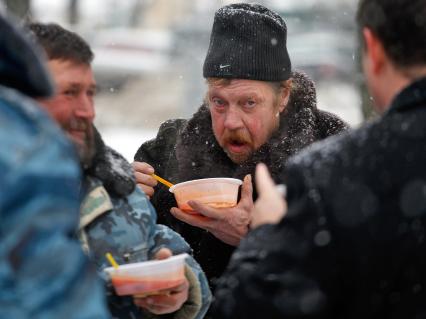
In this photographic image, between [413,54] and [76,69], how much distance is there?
3.69ft

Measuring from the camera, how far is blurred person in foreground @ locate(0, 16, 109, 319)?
1930mm

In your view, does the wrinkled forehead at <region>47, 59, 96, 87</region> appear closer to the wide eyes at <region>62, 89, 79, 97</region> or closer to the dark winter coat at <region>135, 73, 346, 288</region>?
the wide eyes at <region>62, 89, 79, 97</region>

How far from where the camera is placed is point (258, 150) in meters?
4.30

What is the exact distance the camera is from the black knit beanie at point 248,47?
435 centimetres

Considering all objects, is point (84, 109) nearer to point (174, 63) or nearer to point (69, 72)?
point (69, 72)

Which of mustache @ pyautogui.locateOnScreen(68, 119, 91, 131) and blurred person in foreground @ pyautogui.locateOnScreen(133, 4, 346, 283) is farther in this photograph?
blurred person in foreground @ pyautogui.locateOnScreen(133, 4, 346, 283)

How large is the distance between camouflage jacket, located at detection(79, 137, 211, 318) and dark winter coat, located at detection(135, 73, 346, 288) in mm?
918

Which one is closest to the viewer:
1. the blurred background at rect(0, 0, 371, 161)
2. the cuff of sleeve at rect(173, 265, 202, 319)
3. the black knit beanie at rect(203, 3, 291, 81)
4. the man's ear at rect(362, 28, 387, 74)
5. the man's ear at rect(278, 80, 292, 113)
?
the man's ear at rect(362, 28, 387, 74)

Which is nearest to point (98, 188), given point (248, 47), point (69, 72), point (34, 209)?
point (69, 72)

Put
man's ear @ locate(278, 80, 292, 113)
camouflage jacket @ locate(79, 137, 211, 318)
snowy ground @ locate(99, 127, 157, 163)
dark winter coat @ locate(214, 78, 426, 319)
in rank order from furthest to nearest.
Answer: snowy ground @ locate(99, 127, 157, 163), man's ear @ locate(278, 80, 292, 113), camouflage jacket @ locate(79, 137, 211, 318), dark winter coat @ locate(214, 78, 426, 319)

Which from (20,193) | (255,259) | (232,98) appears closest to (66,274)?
(20,193)

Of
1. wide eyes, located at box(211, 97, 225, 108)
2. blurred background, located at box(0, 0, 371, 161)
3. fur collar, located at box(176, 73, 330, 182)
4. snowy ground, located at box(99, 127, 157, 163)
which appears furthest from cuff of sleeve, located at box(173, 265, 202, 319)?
blurred background, located at box(0, 0, 371, 161)

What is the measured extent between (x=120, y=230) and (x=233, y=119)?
133 centimetres

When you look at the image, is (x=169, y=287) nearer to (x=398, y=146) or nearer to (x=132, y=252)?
(x=132, y=252)
